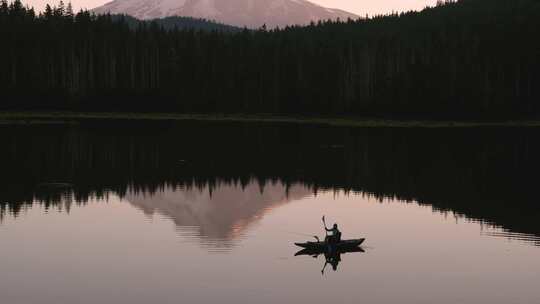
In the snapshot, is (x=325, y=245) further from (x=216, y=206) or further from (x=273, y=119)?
(x=273, y=119)

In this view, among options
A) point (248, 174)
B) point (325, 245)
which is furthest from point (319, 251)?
point (248, 174)

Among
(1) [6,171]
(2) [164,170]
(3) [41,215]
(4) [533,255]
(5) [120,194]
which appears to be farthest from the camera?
(2) [164,170]

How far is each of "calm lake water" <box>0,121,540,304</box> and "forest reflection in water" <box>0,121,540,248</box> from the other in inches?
7.3

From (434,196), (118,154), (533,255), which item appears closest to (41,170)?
(118,154)

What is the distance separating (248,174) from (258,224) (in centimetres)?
2423

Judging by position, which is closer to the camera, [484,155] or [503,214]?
[503,214]

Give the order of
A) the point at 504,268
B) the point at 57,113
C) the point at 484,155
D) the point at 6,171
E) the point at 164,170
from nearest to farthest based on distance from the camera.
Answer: the point at 504,268
the point at 6,171
the point at 164,170
the point at 484,155
the point at 57,113

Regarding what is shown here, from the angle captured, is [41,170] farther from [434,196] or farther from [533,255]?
[533,255]

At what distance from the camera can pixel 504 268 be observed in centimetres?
3809

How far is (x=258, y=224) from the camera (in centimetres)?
4934

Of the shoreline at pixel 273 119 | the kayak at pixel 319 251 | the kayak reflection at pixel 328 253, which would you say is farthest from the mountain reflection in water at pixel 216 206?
the shoreline at pixel 273 119

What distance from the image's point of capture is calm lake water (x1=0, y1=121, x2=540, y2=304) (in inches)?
1323

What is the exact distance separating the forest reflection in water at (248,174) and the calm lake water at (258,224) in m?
0.19

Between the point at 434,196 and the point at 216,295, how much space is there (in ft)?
107
